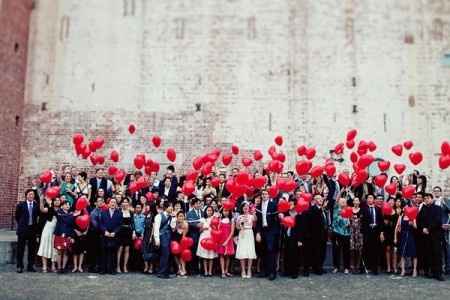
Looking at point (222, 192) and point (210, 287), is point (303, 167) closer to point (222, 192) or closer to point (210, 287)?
point (222, 192)

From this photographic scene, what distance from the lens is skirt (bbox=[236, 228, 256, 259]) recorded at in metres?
8.27

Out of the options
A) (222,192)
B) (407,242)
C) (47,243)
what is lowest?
(47,243)

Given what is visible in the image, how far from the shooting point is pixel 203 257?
8406mm

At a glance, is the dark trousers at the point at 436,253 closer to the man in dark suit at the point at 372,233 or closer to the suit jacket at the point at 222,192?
the man in dark suit at the point at 372,233

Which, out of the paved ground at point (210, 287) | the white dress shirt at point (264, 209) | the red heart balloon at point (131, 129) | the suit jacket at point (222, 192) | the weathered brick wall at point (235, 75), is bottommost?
the paved ground at point (210, 287)

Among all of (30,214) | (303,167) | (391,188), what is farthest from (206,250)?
(391,188)

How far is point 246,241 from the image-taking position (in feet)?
27.4

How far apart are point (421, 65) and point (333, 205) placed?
680 cm

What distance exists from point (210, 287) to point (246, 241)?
1.21m

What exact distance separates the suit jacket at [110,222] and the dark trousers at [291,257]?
2736mm

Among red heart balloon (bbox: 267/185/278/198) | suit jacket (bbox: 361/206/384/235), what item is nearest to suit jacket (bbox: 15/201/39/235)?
red heart balloon (bbox: 267/185/278/198)

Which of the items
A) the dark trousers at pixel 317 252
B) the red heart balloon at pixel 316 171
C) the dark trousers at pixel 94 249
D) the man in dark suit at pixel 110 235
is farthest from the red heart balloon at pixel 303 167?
the dark trousers at pixel 94 249

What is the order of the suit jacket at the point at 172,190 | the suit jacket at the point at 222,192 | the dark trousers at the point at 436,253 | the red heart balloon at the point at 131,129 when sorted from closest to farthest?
the dark trousers at the point at 436,253 < the suit jacket at the point at 222,192 < the suit jacket at the point at 172,190 < the red heart balloon at the point at 131,129

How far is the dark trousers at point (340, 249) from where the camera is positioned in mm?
8664
